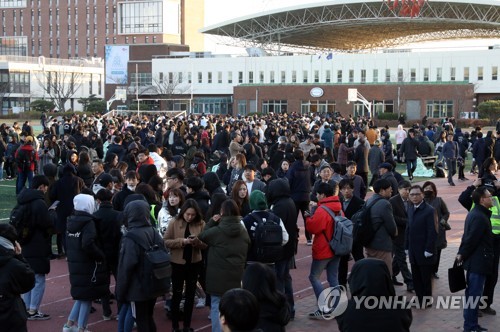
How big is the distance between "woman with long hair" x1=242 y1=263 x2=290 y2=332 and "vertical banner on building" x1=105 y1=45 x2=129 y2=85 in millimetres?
96216

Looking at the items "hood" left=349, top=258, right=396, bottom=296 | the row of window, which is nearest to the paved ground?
"hood" left=349, top=258, right=396, bottom=296

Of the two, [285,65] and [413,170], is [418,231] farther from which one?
[285,65]

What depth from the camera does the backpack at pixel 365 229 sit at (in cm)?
942

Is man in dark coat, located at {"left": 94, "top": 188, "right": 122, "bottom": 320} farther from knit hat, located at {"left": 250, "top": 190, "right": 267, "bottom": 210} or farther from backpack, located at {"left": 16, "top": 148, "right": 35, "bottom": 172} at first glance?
backpack, located at {"left": 16, "top": 148, "right": 35, "bottom": 172}

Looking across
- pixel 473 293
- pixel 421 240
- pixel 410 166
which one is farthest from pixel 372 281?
pixel 410 166

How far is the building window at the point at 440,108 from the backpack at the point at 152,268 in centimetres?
6866

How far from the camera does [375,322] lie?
5.39m

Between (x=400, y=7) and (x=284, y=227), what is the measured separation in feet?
254

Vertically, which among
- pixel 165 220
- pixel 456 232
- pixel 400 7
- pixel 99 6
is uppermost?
pixel 99 6

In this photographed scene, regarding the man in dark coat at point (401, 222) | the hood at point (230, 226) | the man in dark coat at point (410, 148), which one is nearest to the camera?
the hood at point (230, 226)

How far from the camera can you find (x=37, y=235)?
9.41 meters

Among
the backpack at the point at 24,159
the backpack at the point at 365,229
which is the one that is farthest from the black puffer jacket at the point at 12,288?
the backpack at the point at 24,159

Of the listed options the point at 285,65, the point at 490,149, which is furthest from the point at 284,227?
the point at 285,65

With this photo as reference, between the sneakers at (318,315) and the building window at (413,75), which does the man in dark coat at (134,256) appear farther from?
the building window at (413,75)
